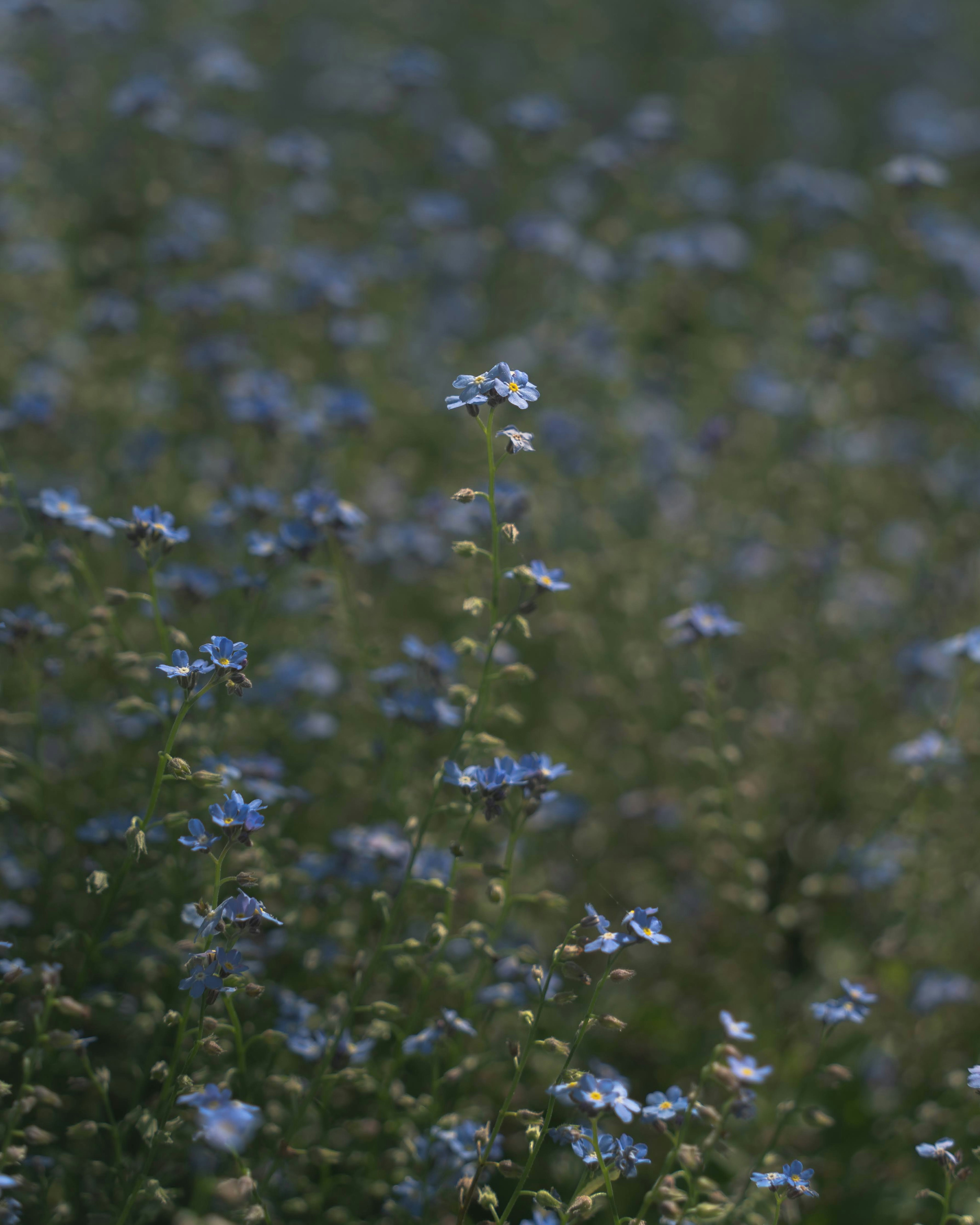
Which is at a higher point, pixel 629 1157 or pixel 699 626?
pixel 699 626

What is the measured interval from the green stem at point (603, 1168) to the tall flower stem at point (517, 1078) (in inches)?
6.3

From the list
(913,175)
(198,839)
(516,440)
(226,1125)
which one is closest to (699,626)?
(516,440)

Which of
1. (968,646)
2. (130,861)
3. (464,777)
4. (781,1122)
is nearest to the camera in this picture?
(130,861)

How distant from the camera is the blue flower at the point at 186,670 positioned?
294 centimetres

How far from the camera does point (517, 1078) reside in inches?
111

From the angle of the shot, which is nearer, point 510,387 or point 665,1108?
point 665,1108

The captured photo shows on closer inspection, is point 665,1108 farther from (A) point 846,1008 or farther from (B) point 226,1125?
(B) point 226,1125

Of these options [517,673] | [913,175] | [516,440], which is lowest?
[517,673]

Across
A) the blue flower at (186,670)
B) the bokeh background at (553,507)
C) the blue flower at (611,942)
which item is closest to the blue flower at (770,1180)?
the blue flower at (611,942)

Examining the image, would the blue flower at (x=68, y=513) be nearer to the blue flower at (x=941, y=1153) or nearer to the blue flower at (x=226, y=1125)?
the blue flower at (x=226, y=1125)

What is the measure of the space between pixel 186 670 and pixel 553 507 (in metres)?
3.85

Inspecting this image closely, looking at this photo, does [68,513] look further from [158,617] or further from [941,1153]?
[941,1153]

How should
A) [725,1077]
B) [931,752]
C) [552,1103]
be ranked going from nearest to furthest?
1. [552,1103]
2. [725,1077]
3. [931,752]

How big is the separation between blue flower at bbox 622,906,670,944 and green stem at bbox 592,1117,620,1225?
462 millimetres
